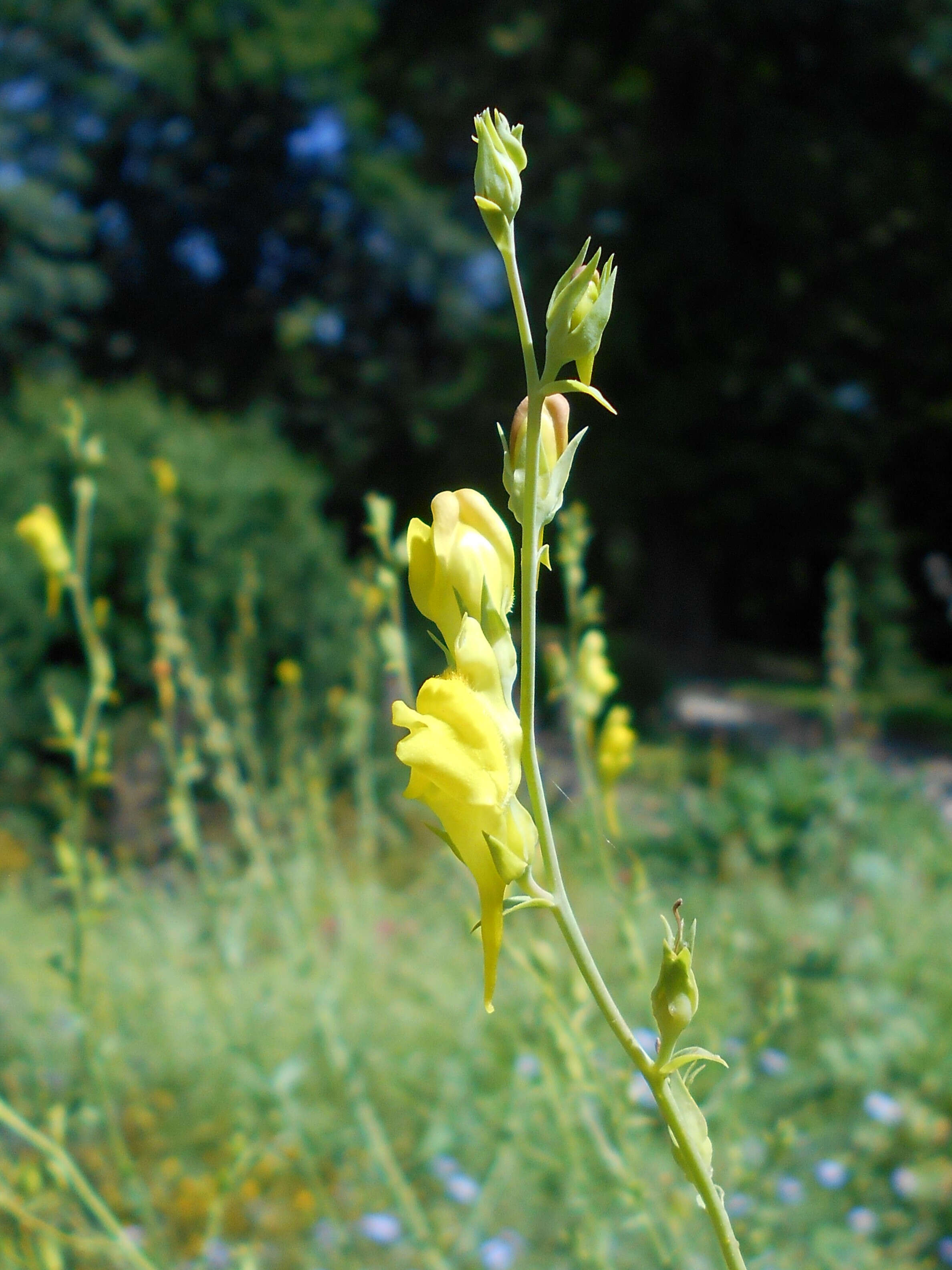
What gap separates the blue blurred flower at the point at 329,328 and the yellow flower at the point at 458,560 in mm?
14521

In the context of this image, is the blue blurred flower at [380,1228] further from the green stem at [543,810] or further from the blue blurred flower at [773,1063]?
the green stem at [543,810]

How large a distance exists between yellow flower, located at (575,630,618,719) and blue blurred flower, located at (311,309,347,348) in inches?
537

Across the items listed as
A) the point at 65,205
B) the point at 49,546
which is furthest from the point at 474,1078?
the point at 65,205

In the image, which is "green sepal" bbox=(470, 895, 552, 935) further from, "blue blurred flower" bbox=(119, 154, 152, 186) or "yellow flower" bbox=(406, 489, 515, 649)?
"blue blurred flower" bbox=(119, 154, 152, 186)

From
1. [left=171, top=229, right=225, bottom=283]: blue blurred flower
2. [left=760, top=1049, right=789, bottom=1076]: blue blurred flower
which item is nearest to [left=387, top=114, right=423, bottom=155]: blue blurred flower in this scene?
[left=171, top=229, right=225, bottom=283]: blue blurred flower

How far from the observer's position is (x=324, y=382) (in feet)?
46.5

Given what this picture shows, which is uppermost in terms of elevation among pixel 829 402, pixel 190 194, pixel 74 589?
pixel 190 194

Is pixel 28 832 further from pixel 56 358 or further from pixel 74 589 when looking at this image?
pixel 56 358

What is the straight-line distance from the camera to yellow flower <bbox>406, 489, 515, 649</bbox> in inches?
24.7

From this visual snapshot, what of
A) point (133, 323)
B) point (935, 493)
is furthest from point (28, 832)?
point (935, 493)

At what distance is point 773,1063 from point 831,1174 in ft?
1.18

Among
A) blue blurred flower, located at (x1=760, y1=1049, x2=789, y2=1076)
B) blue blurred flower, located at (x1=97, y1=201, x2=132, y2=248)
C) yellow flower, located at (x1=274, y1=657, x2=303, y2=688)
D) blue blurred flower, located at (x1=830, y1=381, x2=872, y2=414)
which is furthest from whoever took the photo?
blue blurred flower, located at (x1=97, y1=201, x2=132, y2=248)

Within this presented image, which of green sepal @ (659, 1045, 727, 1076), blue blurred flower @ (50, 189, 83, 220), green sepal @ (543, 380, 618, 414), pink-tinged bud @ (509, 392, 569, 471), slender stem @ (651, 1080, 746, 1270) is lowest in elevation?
slender stem @ (651, 1080, 746, 1270)

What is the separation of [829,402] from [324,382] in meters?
6.16
